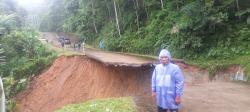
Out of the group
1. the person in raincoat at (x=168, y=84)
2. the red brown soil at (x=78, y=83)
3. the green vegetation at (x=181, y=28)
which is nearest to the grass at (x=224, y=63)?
the green vegetation at (x=181, y=28)

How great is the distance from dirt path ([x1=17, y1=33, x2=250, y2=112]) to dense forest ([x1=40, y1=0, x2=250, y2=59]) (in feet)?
9.89

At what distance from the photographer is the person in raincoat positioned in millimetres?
8055

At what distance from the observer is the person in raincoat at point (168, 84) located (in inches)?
317

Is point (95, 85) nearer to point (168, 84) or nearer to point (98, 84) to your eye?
point (98, 84)

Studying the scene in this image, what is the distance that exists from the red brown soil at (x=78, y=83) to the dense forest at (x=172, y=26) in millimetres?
5790

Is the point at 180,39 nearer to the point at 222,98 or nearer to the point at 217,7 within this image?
the point at 217,7

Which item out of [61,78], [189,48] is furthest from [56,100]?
[189,48]

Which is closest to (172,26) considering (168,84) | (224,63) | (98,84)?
(224,63)

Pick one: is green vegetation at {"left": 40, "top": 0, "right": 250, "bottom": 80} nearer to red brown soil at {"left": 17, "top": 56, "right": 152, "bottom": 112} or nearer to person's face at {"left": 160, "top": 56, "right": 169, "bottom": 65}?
red brown soil at {"left": 17, "top": 56, "right": 152, "bottom": 112}

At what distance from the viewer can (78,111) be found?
10.6 m

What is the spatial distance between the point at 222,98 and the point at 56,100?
37.1 feet

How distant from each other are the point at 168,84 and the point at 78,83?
46.3 ft

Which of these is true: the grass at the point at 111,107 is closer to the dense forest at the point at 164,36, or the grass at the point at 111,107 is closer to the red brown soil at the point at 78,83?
the red brown soil at the point at 78,83

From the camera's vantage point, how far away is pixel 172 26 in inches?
1130
